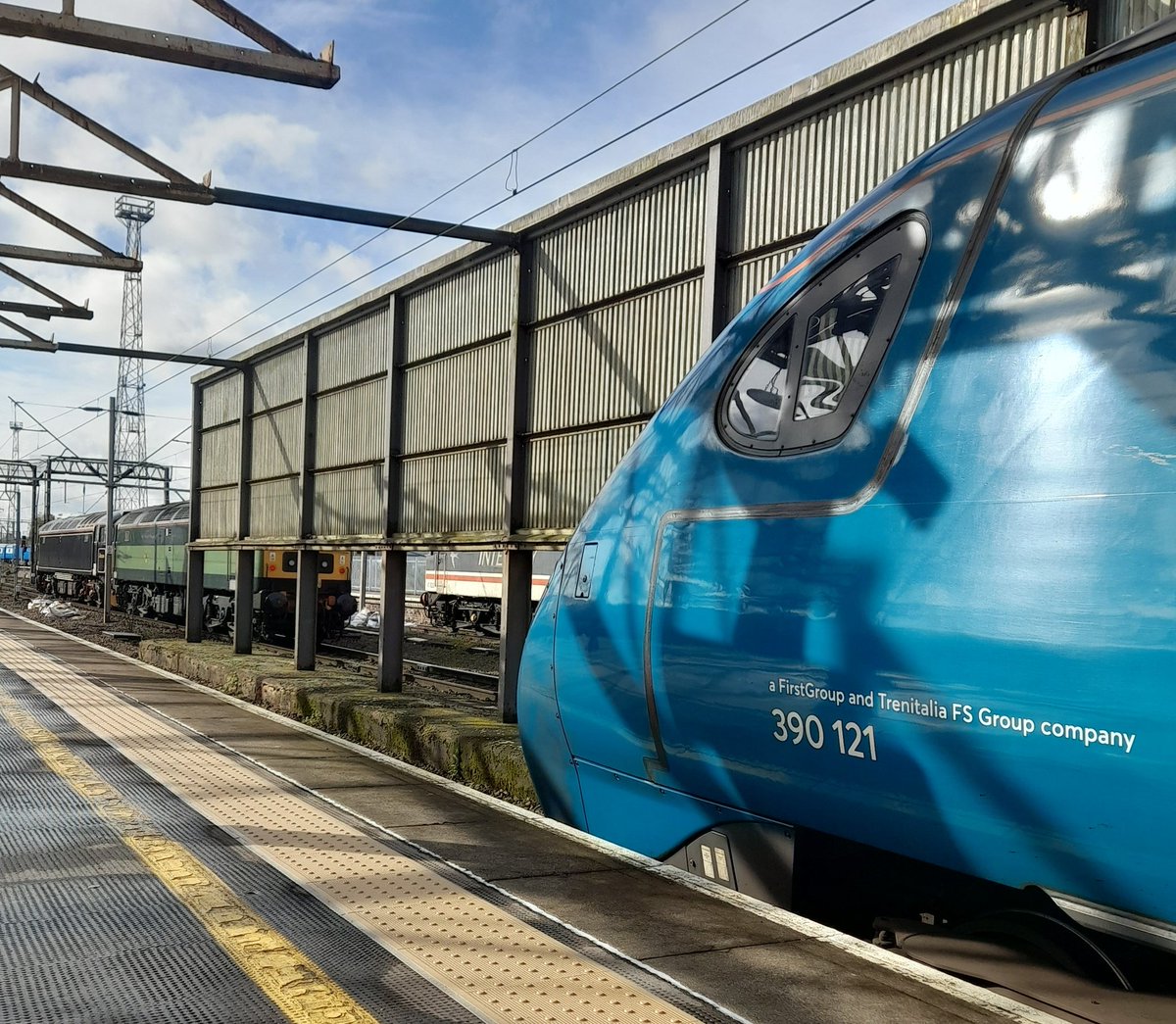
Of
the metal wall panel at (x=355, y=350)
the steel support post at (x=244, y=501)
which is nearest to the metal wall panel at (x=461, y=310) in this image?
the metal wall panel at (x=355, y=350)

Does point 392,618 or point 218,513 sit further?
point 218,513

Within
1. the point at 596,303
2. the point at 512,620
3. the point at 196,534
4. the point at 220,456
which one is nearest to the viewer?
the point at 596,303

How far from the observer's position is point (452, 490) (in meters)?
11.4

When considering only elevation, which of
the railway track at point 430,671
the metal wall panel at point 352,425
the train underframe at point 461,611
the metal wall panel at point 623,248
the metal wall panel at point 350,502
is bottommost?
the railway track at point 430,671

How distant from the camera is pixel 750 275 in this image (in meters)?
7.54

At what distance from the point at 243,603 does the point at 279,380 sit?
12.4ft

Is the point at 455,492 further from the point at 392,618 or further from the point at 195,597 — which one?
the point at 195,597

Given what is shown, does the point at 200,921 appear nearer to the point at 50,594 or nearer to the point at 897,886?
the point at 897,886

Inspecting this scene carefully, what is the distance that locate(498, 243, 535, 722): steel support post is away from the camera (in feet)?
33.2

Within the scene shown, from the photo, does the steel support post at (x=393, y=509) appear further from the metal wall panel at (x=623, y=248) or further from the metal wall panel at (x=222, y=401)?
the metal wall panel at (x=222, y=401)

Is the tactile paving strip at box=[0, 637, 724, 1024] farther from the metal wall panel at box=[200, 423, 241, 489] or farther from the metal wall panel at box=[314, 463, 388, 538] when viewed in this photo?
the metal wall panel at box=[200, 423, 241, 489]

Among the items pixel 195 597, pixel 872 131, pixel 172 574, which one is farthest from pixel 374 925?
pixel 172 574

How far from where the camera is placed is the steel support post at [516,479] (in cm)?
1012

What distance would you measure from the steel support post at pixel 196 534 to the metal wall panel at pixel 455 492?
898 centimetres
